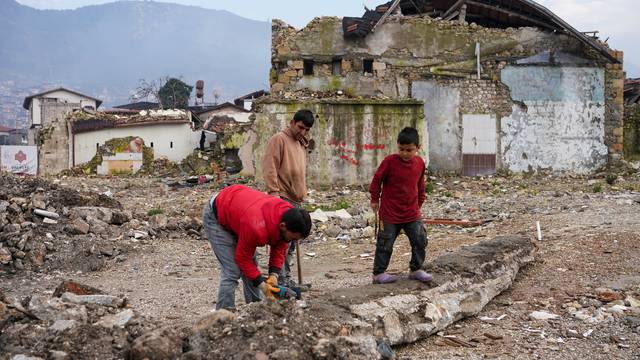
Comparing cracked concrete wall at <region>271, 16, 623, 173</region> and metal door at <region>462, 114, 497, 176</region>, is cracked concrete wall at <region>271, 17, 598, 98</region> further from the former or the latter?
metal door at <region>462, 114, 497, 176</region>

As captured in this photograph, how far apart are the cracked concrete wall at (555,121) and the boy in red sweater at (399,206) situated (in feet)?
44.4

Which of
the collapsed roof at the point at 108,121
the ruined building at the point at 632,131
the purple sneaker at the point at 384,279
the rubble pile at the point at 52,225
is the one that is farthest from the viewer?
the collapsed roof at the point at 108,121

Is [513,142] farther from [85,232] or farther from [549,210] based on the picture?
[85,232]

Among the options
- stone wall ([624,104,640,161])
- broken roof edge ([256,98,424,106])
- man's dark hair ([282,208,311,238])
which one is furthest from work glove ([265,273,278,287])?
stone wall ([624,104,640,161])

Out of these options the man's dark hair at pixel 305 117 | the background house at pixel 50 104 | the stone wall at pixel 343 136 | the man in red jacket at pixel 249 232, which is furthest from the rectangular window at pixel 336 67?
the background house at pixel 50 104

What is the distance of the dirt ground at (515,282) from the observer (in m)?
4.61

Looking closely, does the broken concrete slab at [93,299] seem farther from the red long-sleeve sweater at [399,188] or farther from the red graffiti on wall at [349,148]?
the red graffiti on wall at [349,148]

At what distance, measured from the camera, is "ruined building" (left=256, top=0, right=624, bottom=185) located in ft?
59.7

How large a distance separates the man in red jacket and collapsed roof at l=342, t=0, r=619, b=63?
14439 mm

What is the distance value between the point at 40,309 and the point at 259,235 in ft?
4.83

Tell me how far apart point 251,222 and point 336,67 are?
15174 millimetres

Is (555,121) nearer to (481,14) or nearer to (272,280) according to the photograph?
(481,14)

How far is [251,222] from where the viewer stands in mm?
3967

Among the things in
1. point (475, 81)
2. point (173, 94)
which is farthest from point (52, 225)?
point (173, 94)
